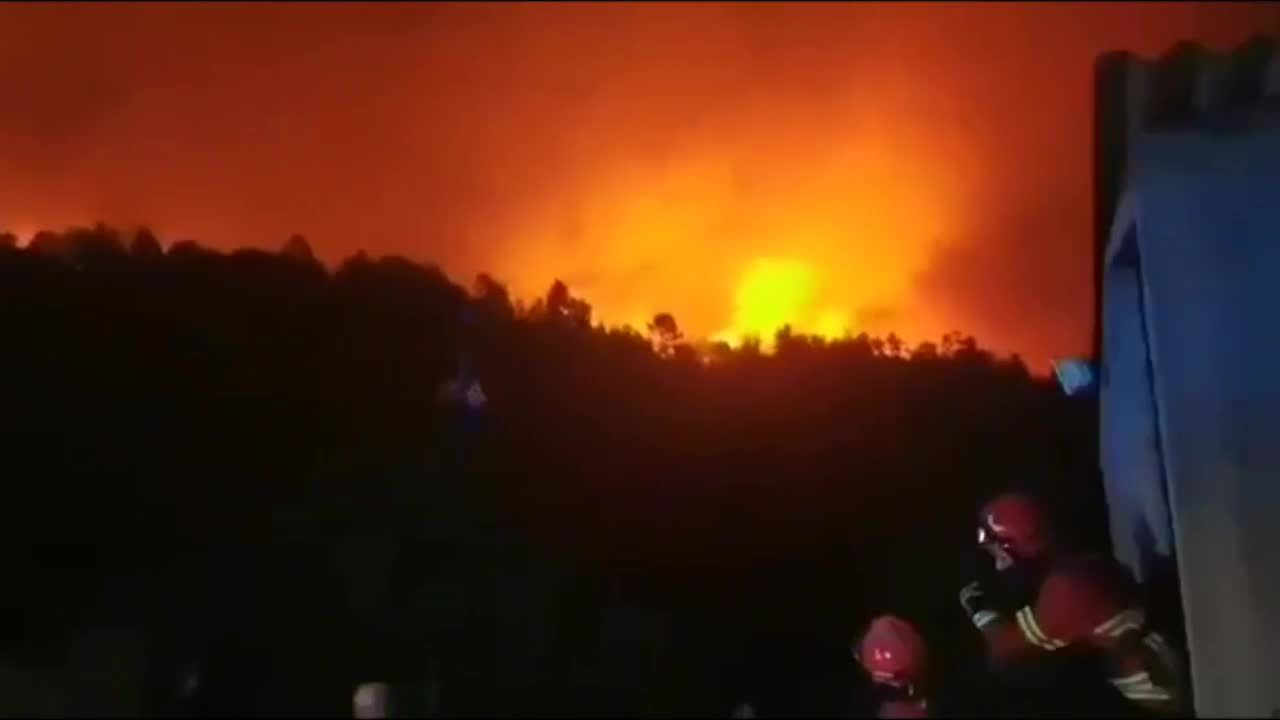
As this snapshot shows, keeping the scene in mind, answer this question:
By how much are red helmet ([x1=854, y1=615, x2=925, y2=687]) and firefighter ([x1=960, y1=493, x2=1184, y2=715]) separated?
47 millimetres

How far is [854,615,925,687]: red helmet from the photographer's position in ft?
3.07

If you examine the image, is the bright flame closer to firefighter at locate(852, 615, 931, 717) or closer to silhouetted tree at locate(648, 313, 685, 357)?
silhouetted tree at locate(648, 313, 685, 357)

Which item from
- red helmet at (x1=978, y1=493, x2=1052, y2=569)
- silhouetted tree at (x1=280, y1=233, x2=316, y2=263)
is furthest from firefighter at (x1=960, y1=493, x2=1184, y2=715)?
silhouetted tree at (x1=280, y1=233, x2=316, y2=263)

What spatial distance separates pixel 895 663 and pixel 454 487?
285mm

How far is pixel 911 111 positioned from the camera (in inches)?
56.8

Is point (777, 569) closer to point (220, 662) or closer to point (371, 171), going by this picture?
point (220, 662)

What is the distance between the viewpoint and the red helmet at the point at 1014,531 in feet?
3.34

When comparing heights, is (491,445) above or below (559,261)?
below

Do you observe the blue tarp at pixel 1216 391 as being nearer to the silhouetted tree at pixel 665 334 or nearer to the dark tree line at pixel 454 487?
the dark tree line at pixel 454 487

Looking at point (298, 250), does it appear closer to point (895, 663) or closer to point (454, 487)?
point (454, 487)

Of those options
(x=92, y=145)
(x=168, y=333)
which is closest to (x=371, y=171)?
(x=92, y=145)

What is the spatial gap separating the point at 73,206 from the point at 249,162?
0.23 metres

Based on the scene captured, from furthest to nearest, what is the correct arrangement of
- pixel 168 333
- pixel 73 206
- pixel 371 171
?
pixel 371 171
pixel 73 206
pixel 168 333

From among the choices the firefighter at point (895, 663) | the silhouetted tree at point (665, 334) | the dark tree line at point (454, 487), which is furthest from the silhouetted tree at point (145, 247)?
the firefighter at point (895, 663)
